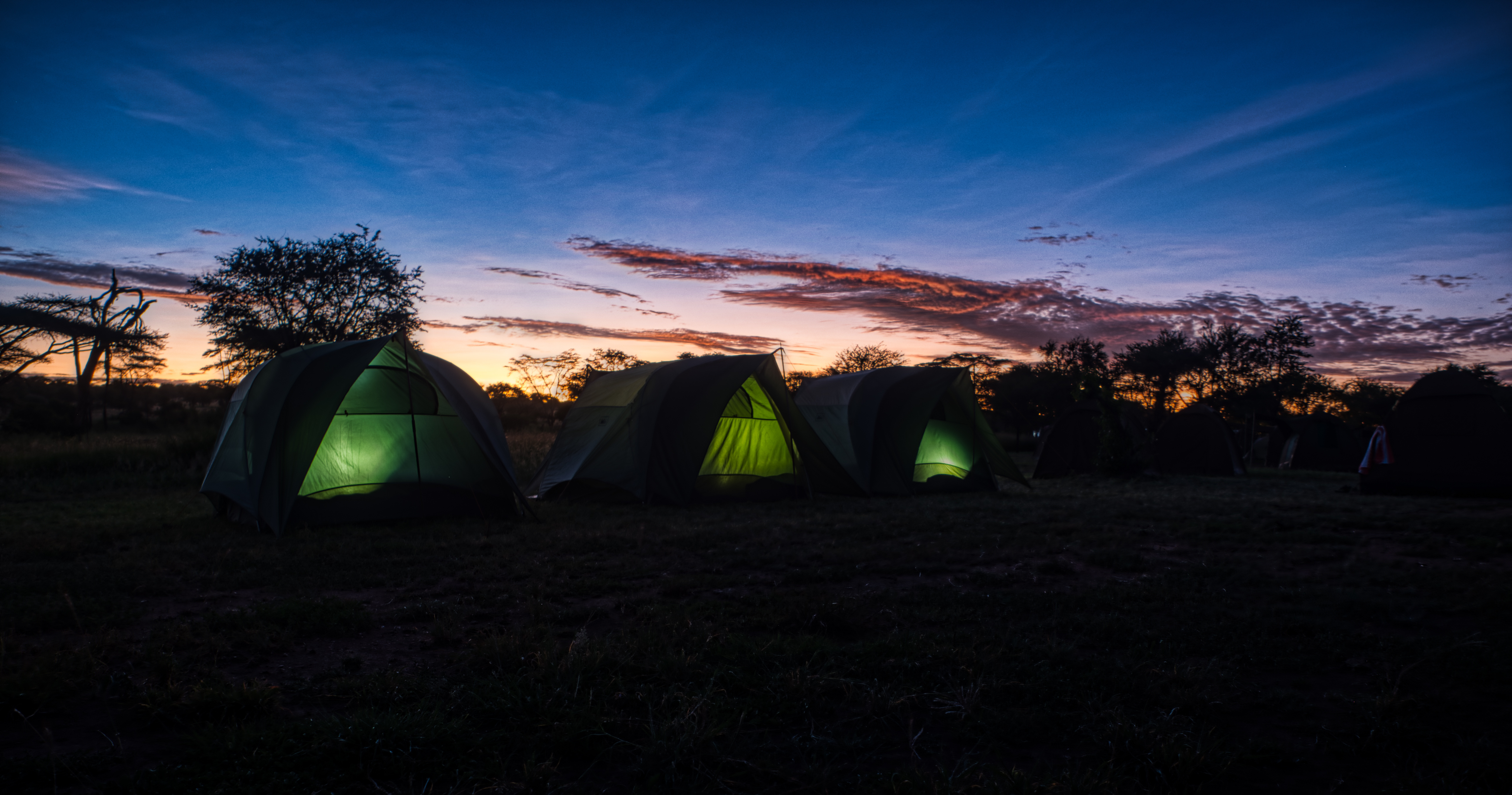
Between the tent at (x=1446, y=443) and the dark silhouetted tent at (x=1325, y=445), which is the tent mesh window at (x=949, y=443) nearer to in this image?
the tent at (x=1446, y=443)

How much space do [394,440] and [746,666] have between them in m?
7.79

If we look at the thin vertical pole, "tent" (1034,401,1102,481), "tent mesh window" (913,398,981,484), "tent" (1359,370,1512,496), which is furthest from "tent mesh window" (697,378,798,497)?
"tent" (1359,370,1512,496)

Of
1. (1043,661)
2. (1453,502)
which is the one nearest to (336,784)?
(1043,661)

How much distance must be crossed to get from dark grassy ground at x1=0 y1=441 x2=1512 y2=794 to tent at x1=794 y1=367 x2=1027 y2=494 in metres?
5.22

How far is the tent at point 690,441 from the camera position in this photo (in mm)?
10953

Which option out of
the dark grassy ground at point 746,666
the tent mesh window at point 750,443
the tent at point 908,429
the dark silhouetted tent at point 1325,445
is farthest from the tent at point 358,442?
the dark silhouetted tent at point 1325,445

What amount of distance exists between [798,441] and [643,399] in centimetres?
271

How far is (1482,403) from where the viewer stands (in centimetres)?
1337

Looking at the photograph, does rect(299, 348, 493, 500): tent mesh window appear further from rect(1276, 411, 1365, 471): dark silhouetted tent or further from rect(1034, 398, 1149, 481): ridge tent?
rect(1276, 411, 1365, 471): dark silhouetted tent

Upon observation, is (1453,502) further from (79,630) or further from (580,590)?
(79,630)

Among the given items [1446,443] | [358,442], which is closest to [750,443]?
[358,442]

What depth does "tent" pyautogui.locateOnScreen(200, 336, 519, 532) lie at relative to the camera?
26.7ft

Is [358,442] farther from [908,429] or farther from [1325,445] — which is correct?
[1325,445]

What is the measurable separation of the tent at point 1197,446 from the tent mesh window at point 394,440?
709 inches
